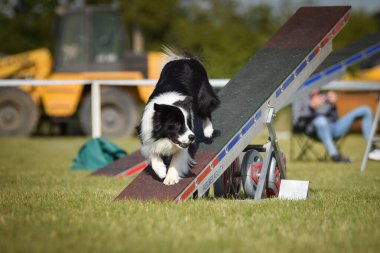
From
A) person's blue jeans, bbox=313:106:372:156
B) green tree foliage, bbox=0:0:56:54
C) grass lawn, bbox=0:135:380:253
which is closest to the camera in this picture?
grass lawn, bbox=0:135:380:253

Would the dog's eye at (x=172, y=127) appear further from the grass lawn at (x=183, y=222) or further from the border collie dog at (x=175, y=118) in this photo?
the grass lawn at (x=183, y=222)

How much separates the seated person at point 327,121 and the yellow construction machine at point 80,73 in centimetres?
772

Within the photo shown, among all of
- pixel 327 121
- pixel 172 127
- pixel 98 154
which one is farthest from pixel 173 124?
pixel 327 121

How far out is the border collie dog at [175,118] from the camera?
5.63 m

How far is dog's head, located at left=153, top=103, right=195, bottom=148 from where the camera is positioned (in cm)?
560

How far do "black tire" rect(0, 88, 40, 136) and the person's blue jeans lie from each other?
995 cm

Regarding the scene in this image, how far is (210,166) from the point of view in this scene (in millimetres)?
5598

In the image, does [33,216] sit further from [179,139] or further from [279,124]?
[279,124]

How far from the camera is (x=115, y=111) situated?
736 inches

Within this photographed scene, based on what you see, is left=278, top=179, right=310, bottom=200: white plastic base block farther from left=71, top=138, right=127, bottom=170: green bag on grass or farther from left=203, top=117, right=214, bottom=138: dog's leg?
left=71, top=138, right=127, bottom=170: green bag on grass

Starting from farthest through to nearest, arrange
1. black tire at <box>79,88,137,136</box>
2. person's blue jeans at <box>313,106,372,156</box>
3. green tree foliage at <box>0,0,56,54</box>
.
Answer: green tree foliage at <box>0,0,56,54</box> < black tire at <box>79,88,137,136</box> < person's blue jeans at <box>313,106,372,156</box>

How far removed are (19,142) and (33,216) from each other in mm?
12746

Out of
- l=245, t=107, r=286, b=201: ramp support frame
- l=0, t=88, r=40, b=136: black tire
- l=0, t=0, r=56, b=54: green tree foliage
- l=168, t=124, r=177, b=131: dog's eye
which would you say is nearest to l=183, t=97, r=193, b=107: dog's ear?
l=168, t=124, r=177, b=131: dog's eye

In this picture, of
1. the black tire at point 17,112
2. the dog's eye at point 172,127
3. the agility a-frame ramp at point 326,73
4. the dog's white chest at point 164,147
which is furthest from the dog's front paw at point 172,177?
the black tire at point 17,112
